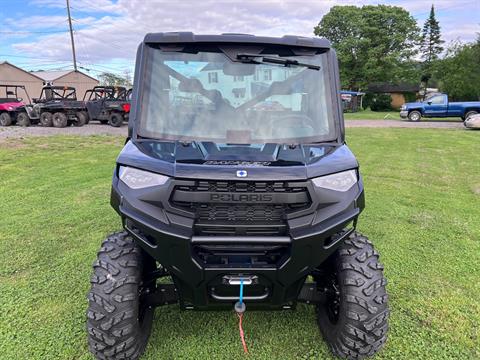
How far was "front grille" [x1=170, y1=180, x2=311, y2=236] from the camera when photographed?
2.12 metres

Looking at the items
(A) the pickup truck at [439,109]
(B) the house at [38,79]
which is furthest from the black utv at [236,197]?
(B) the house at [38,79]

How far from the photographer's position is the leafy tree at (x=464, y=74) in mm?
34469

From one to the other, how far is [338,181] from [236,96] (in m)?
1.00

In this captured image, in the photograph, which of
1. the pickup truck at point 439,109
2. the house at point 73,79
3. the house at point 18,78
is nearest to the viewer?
the pickup truck at point 439,109

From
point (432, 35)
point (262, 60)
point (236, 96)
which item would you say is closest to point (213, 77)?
point (236, 96)

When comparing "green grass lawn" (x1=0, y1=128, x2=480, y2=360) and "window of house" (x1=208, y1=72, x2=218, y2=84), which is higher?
"window of house" (x1=208, y1=72, x2=218, y2=84)

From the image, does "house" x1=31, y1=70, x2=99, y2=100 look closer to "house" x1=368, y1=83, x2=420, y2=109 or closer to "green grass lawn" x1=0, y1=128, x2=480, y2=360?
"house" x1=368, y1=83, x2=420, y2=109

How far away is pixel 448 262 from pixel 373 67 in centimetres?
4407

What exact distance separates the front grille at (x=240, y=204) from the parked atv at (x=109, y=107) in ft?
58.6

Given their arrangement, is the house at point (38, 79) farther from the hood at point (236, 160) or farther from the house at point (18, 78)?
the hood at point (236, 160)

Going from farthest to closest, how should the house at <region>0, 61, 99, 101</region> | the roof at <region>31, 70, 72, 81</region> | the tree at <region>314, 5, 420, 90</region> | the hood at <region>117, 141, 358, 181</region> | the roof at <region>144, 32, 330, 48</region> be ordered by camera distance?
1. the roof at <region>31, 70, 72, 81</region>
2. the house at <region>0, 61, 99, 101</region>
3. the tree at <region>314, 5, 420, 90</region>
4. the roof at <region>144, 32, 330, 48</region>
5. the hood at <region>117, 141, 358, 181</region>


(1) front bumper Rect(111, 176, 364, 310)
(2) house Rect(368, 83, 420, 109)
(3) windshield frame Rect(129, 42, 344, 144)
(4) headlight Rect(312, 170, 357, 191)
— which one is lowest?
(1) front bumper Rect(111, 176, 364, 310)

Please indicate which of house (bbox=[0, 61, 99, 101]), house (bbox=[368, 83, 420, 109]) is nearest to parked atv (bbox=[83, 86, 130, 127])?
house (bbox=[0, 61, 99, 101])

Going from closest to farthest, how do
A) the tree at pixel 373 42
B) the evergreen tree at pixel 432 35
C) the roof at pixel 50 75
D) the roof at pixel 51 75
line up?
the tree at pixel 373 42 < the roof at pixel 51 75 < the roof at pixel 50 75 < the evergreen tree at pixel 432 35
